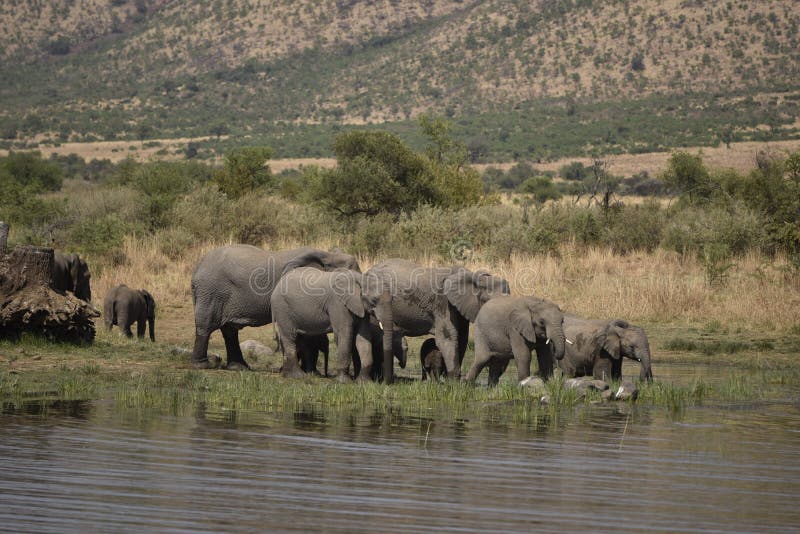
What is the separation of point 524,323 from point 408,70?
9295cm

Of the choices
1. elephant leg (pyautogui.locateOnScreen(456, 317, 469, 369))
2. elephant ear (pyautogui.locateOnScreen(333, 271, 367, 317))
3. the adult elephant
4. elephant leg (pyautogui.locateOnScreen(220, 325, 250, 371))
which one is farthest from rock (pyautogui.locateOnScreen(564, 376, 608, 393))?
elephant leg (pyautogui.locateOnScreen(220, 325, 250, 371))

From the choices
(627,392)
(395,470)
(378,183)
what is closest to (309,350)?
(627,392)

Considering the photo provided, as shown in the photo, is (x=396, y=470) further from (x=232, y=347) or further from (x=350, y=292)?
(x=232, y=347)

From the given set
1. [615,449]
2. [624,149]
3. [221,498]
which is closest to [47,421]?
[221,498]

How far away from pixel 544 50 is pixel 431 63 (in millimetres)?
10365

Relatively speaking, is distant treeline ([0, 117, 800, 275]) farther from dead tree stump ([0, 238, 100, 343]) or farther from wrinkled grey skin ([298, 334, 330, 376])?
wrinkled grey skin ([298, 334, 330, 376])

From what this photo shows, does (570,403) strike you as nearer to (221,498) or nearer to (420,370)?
(420,370)

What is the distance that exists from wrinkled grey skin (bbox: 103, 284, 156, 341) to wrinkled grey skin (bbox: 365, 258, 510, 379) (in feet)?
17.2

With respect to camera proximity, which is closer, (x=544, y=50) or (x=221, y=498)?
(x=221, y=498)

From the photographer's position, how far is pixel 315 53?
116 meters

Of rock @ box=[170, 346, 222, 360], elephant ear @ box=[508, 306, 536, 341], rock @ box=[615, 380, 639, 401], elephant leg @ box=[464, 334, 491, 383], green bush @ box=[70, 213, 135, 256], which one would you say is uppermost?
green bush @ box=[70, 213, 135, 256]

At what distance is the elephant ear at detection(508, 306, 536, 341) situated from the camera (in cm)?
1509

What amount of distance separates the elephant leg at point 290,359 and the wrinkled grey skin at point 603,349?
136 inches

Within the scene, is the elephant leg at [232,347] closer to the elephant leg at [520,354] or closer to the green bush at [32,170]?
the elephant leg at [520,354]
